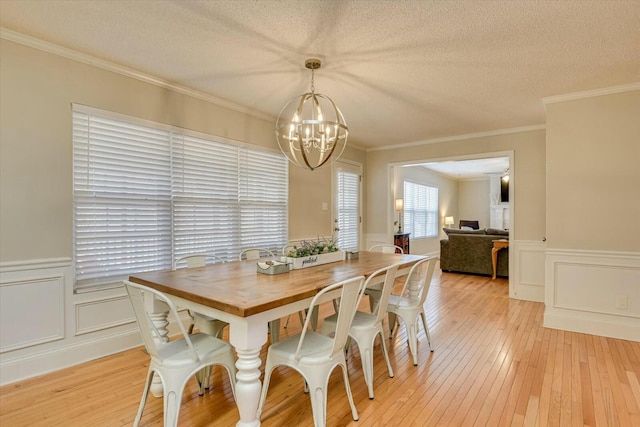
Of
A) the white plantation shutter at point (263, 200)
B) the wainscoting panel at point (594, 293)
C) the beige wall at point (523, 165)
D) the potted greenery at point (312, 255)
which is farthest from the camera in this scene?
the beige wall at point (523, 165)

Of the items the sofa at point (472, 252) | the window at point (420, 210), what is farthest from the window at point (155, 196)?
the window at point (420, 210)

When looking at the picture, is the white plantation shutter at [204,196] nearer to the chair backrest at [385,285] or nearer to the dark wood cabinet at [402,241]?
the chair backrest at [385,285]

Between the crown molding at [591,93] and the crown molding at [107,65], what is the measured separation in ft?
11.4

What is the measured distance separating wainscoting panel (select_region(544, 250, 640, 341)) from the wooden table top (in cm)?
199

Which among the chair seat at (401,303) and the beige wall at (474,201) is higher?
the beige wall at (474,201)

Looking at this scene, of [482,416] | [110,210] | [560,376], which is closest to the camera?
[482,416]

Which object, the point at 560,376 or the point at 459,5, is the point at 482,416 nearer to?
the point at 560,376

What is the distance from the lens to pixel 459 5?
2018mm

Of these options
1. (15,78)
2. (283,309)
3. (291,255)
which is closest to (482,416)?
(283,309)

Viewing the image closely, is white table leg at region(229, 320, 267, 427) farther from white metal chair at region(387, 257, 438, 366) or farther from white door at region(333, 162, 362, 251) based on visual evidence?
white door at region(333, 162, 362, 251)

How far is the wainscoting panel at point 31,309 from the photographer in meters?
2.38

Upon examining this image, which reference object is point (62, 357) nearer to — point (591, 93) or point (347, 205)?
point (347, 205)

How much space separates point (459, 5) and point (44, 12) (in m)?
2.65

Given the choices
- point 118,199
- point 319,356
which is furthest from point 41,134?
point 319,356
